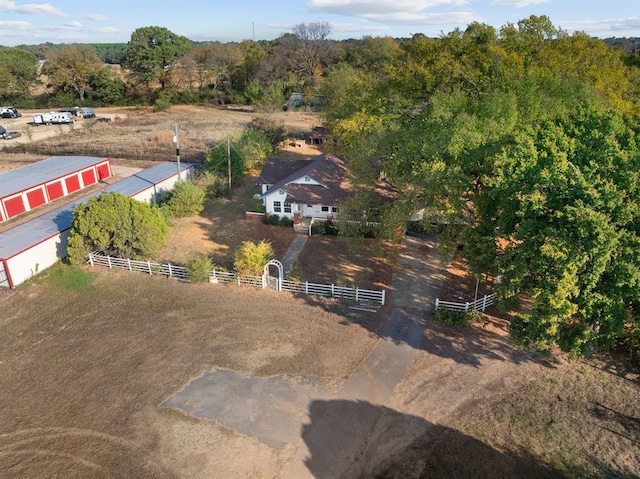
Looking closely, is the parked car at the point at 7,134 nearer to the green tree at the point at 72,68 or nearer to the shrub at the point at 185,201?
the green tree at the point at 72,68

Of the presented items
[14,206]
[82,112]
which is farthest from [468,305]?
[82,112]

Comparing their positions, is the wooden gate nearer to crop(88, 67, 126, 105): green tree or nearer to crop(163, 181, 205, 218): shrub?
crop(163, 181, 205, 218): shrub

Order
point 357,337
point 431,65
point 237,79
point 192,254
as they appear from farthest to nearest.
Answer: point 237,79, point 431,65, point 192,254, point 357,337

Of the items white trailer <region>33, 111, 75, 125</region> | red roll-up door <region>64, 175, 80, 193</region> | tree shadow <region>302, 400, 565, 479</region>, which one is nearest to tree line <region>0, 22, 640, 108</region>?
white trailer <region>33, 111, 75, 125</region>

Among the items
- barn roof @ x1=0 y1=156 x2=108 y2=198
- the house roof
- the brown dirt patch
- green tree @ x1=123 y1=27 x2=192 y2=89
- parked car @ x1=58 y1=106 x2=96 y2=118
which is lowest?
the brown dirt patch

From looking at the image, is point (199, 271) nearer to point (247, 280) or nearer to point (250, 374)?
point (247, 280)

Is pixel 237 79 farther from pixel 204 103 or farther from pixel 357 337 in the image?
pixel 357 337

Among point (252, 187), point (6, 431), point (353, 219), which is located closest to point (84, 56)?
point (252, 187)
